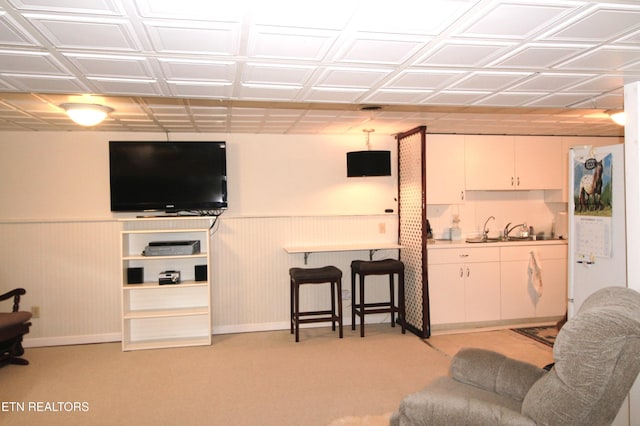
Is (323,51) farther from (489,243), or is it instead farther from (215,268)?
(489,243)

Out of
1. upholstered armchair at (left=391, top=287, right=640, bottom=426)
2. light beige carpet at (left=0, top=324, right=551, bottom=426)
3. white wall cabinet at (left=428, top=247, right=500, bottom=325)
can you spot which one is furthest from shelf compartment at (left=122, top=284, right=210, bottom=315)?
upholstered armchair at (left=391, top=287, right=640, bottom=426)

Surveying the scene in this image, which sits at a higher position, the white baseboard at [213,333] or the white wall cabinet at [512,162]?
the white wall cabinet at [512,162]

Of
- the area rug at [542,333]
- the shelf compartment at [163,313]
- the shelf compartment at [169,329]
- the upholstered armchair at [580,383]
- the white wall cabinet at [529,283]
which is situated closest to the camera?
the upholstered armchair at [580,383]

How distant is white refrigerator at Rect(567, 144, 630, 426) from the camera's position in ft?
8.72

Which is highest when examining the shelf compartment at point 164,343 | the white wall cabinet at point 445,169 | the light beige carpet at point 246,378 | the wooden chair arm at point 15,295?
the white wall cabinet at point 445,169

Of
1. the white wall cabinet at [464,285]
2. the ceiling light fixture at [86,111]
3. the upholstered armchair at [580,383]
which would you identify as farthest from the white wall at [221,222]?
the upholstered armchair at [580,383]

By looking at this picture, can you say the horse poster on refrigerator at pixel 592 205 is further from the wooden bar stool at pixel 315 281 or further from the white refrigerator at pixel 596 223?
the wooden bar stool at pixel 315 281

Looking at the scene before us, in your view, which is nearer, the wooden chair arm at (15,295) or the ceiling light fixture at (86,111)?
the ceiling light fixture at (86,111)

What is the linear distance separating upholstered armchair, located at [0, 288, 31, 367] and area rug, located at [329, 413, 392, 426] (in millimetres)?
3106

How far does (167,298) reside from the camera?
4.83m

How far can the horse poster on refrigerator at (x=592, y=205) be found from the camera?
2.74 metres

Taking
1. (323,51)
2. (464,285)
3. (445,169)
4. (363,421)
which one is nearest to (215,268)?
(363,421)

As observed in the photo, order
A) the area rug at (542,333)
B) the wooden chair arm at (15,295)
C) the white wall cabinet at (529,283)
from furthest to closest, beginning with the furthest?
the white wall cabinet at (529,283), the area rug at (542,333), the wooden chair arm at (15,295)

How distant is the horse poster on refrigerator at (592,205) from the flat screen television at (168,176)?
11.3ft
